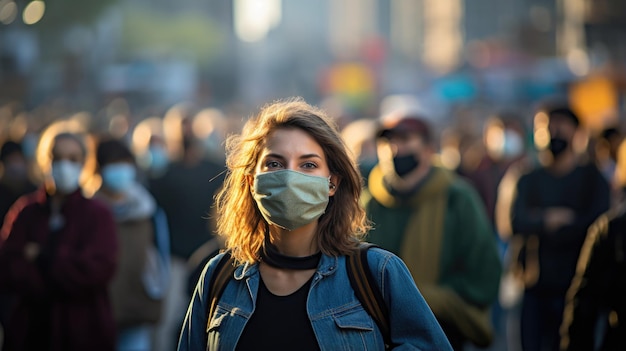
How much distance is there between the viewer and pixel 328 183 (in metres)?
4.09

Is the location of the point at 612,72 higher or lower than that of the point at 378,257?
lower

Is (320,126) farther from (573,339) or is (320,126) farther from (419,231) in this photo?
(419,231)

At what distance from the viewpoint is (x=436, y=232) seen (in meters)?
6.39

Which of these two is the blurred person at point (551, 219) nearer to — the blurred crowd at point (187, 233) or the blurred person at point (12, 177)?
the blurred crowd at point (187, 233)

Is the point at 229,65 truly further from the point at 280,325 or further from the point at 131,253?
the point at 280,325

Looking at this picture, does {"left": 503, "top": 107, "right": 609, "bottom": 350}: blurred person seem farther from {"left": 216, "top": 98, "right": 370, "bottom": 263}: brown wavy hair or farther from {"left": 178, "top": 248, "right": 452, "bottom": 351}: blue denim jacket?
{"left": 178, "top": 248, "right": 452, "bottom": 351}: blue denim jacket

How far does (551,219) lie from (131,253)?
8.82 ft

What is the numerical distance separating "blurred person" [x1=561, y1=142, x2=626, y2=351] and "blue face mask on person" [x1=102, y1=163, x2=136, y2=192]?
3.44m

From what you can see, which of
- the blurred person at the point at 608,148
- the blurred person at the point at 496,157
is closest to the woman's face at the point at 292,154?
the blurred person at the point at 496,157

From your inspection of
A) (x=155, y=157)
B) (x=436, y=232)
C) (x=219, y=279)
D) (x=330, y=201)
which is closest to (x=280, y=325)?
(x=219, y=279)

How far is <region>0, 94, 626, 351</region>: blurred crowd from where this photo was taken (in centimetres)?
634

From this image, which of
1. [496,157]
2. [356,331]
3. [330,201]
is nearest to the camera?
[356,331]

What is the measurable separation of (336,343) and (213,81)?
277 ft

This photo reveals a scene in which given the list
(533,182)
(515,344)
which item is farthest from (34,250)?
(515,344)
